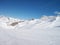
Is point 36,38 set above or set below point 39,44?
above

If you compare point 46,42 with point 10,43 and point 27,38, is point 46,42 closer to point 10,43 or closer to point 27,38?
point 27,38

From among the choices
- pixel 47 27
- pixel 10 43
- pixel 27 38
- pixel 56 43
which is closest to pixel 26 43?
pixel 27 38

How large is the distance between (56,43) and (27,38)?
74cm

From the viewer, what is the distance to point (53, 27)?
2.78 metres

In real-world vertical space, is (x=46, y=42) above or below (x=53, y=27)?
below

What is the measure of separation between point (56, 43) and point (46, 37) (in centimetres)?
32

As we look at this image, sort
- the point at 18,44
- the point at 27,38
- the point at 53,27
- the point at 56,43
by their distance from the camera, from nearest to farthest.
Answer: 1. the point at 56,43
2. the point at 18,44
3. the point at 27,38
4. the point at 53,27

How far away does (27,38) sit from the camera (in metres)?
2.45

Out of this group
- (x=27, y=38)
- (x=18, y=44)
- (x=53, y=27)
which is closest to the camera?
(x=18, y=44)

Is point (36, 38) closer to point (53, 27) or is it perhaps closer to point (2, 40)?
point (53, 27)

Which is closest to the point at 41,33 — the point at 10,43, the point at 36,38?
the point at 36,38

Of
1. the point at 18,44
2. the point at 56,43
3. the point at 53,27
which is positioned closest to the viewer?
the point at 56,43

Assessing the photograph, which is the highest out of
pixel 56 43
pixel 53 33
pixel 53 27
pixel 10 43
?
Answer: pixel 53 27

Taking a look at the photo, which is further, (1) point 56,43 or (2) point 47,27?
(2) point 47,27
